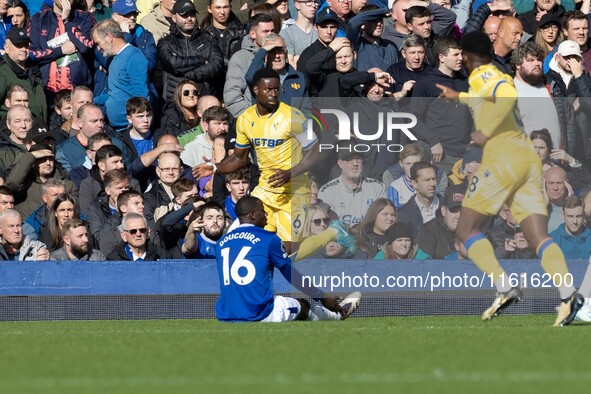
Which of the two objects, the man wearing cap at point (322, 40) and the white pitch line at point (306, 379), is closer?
the white pitch line at point (306, 379)

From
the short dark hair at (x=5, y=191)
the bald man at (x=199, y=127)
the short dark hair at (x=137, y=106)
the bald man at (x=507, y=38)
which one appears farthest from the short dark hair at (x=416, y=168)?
the short dark hair at (x=5, y=191)

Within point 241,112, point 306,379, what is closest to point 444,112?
point 241,112

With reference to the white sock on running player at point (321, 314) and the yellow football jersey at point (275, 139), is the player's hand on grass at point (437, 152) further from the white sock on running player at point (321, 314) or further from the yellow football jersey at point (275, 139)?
the white sock on running player at point (321, 314)

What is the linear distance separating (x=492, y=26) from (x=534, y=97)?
190cm

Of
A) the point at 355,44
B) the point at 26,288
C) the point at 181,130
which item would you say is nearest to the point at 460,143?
the point at 355,44

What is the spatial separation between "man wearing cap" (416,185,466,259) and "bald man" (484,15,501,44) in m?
2.78

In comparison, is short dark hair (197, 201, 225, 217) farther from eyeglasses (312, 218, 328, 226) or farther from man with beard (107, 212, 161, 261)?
eyeglasses (312, 218, 328, 226)

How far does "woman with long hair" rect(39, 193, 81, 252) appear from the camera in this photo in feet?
50.1

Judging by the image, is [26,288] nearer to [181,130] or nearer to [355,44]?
[181,130]

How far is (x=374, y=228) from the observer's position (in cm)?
1544

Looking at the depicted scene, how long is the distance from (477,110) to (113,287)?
4.73 meters

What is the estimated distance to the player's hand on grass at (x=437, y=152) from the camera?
15945 millimetres

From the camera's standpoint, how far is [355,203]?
15.6 m

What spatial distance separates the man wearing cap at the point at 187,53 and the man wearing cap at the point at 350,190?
2.44m
